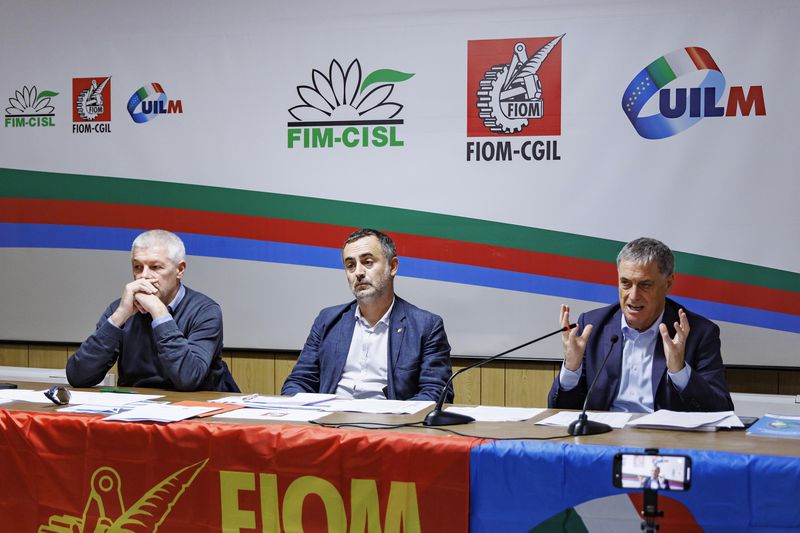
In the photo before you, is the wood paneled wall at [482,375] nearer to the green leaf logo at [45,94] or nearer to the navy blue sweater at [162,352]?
the navy blue sweater at [162,352]

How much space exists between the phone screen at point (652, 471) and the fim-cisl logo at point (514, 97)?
208 centimetres

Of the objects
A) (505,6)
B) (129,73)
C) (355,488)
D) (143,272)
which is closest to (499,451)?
(355,488)

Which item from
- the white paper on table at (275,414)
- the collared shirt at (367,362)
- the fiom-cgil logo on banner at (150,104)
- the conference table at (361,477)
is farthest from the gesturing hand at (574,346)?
the fiom-cgil logo on banner at (150,104)

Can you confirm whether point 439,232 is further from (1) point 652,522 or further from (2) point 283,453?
(1) point 652,522

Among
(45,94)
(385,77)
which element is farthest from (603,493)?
(45,94)

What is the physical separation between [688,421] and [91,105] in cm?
307

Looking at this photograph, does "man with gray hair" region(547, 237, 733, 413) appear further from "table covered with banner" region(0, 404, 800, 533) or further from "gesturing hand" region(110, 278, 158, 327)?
"gesturing hand" region(110, 278, 158, 327)

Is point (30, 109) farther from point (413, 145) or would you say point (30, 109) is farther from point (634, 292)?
point (634, 292)

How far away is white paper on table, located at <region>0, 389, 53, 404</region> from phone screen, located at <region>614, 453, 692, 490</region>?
5.50ft

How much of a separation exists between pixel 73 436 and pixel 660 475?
143 cm

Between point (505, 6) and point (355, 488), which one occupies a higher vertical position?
point (505, 6)

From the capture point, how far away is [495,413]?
93.1 inches

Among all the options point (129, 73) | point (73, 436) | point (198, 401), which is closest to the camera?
point (73, 436)

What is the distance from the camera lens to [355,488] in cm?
198
